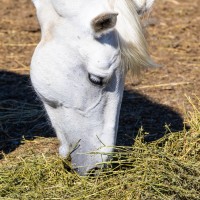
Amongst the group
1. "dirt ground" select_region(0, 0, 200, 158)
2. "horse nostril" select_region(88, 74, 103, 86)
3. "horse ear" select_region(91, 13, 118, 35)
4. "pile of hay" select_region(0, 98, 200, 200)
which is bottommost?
"dirt ground" select_region(0, 0, 200, 158)

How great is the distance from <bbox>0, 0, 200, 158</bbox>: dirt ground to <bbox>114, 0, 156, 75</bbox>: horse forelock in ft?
0.66

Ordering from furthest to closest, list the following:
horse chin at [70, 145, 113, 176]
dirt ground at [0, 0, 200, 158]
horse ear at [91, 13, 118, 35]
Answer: dirt ground at [0, 0, 200, 158]
horse chin at [70, 145, 113, 176]
horse ear at [91, 13, 118, 35]

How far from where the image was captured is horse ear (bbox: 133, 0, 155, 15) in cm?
349

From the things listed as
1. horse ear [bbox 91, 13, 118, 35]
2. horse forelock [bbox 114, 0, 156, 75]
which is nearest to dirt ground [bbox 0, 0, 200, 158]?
horse forelock [bbox 114, 0, 156, 75]

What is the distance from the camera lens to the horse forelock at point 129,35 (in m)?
3.35

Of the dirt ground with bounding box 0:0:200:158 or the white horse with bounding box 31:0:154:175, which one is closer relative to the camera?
the white horse with bounding box 31:0:154:175

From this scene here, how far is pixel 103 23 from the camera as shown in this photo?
3246 millimetres

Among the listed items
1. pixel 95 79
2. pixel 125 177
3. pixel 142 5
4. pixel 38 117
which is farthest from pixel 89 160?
pixel 38 117

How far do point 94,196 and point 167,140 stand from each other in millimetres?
831

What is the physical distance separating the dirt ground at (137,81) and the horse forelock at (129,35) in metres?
0.20

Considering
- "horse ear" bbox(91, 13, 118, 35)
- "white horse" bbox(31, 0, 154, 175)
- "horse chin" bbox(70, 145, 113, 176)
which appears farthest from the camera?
"horse chin" bbox(70, 145, 113, 176)

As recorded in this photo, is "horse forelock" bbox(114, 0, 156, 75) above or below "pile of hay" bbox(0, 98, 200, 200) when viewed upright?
above

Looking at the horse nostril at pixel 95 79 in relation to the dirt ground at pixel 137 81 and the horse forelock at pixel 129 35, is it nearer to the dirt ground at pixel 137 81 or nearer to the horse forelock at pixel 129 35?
the horse forelock at pixel 129 35

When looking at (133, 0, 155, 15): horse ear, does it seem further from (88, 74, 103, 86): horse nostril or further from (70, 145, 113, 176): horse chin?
(70, 145, 113, 176): horse chin
